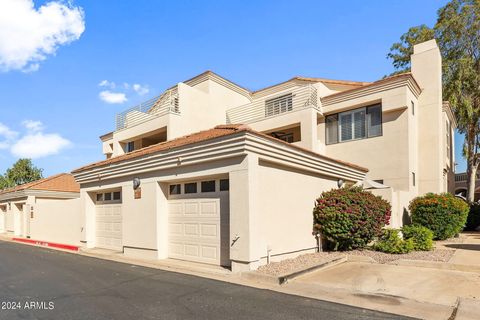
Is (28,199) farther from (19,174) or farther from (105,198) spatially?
(19,174)

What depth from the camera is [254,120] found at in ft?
69.1

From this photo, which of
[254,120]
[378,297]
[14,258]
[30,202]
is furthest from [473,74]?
[30,202]

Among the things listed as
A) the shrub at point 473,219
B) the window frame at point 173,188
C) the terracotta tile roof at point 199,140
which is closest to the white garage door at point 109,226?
the terracotta tile roof at point 199,140

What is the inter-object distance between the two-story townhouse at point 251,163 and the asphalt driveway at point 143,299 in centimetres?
166

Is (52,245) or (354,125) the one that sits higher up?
(354,125)

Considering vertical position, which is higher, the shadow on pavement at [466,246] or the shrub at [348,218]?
the shrub at [348,218]

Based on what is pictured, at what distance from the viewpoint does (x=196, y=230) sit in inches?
406

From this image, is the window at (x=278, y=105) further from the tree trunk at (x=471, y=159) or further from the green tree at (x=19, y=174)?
the green tree at (x=19, y=174)

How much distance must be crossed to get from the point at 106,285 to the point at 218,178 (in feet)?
12.6

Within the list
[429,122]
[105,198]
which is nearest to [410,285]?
[105,198]

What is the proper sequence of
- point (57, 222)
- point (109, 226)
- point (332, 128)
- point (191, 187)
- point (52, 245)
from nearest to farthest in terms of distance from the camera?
point (191, 187)
point (109, 226)
point (52, 245)
point (57, 222)
point (332, 128)

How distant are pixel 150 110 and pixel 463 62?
2095 centimetres

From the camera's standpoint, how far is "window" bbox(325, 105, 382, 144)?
17953 mm

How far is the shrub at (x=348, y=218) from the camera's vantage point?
10953 millimetres
